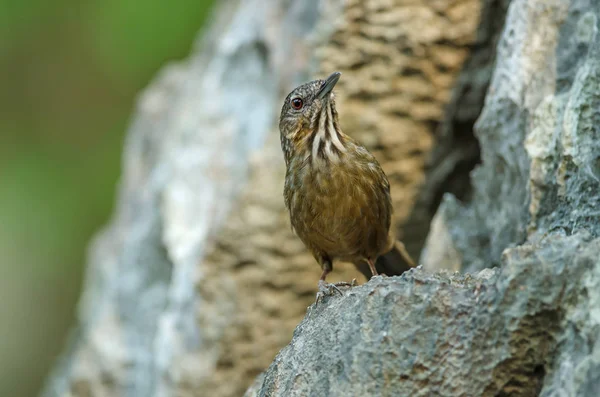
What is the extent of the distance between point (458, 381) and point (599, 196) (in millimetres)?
1192

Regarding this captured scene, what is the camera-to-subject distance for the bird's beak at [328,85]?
5.06 m

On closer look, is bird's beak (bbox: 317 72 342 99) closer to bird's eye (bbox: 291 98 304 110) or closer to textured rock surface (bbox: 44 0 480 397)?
bird's eye (bbox: 291 98 304 110)

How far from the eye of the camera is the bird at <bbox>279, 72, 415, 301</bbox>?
16.2 feet

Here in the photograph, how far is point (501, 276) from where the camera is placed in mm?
2957

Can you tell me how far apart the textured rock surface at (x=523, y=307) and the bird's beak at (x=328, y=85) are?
1032 mm

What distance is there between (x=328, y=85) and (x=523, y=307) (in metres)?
2.45

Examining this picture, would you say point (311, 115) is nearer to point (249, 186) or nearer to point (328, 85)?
point (328, 85)

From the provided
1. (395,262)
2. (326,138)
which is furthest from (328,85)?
(395,262)

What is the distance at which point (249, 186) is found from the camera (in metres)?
6.32

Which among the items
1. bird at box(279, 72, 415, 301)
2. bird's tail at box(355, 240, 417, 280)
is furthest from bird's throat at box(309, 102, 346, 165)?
bird's tail at box(355, 240, 417, 280)

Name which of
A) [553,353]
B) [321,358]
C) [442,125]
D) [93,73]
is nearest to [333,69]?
[442,125]

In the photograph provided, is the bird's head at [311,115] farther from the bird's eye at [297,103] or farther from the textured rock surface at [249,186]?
the textured rock surface at [249,186]

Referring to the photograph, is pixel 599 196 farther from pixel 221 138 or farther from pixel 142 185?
pixel 142 185

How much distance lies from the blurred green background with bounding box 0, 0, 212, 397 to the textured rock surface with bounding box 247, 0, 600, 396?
7.21 metres
